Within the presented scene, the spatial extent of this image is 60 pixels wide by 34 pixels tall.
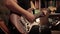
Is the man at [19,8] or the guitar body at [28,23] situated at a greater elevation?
the man at [19,8]

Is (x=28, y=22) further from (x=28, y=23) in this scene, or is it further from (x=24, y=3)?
(x=24, y=3)

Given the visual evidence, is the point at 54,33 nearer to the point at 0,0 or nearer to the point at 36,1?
the point at 36,1

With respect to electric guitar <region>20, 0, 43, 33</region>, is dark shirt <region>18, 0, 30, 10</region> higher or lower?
higher

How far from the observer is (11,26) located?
109cm

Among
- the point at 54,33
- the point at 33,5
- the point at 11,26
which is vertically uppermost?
the point at 33,5

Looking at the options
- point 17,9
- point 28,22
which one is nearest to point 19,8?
point 17,9

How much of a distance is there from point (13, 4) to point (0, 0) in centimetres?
10

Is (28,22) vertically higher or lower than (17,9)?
lower

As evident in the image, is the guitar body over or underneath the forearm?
underneath

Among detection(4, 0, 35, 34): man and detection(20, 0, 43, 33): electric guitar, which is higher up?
detection(4, 0, 35, 34): man

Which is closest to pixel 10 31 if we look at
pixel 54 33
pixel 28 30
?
pixel 28 30

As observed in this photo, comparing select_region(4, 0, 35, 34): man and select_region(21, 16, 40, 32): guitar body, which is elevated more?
select_region(4, 0, 35, 34): man

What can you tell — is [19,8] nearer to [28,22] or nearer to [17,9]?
[17,9]

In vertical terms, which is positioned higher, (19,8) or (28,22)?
(19,8)
